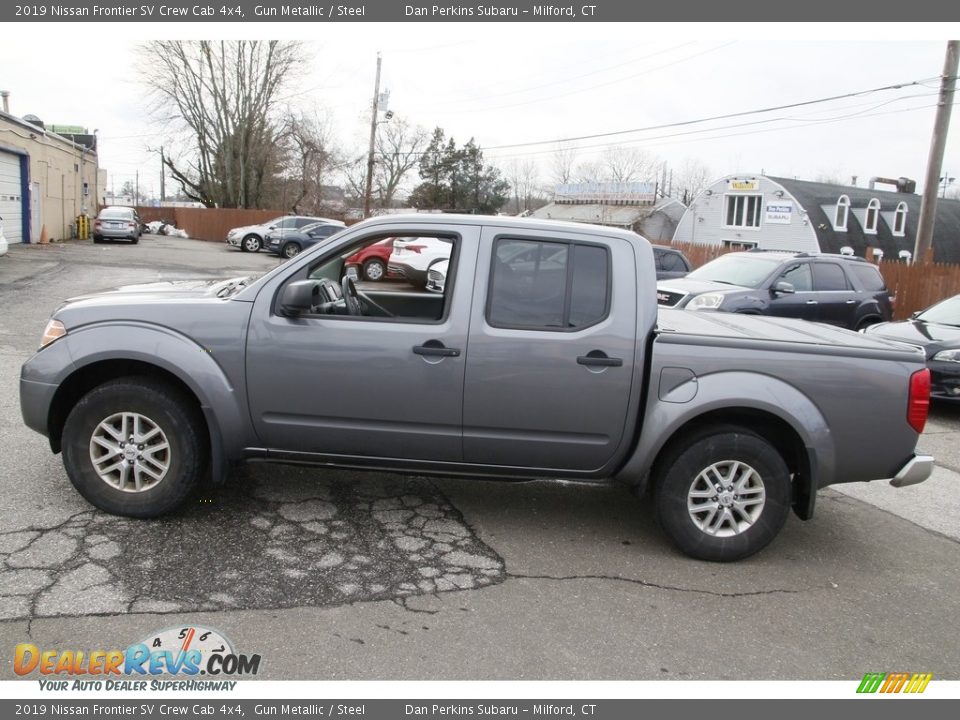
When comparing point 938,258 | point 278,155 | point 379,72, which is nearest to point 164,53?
point 278,155

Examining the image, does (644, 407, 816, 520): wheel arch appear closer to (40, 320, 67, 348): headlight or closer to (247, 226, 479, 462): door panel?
(247, 226, 479, 462): door panel

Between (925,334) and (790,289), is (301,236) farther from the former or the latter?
(925,334)

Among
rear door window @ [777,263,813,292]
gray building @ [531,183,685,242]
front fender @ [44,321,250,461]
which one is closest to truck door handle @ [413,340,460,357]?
front fender @ [44,321,250,461]

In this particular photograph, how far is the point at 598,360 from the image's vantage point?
4.19 m

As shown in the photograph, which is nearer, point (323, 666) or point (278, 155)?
point (323, 666)

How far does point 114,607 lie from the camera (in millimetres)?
3447

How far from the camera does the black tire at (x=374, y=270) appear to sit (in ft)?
19.4

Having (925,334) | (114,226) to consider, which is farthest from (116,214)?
(925,334)

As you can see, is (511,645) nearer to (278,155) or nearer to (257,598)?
(257,598)

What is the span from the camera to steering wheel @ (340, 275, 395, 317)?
4816mm

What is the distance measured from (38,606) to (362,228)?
249 cm

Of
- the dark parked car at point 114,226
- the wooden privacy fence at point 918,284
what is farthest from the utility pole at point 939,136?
the dark parked car at point 114,226

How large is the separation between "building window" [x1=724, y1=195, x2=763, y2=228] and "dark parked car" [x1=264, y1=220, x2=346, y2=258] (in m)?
24.3

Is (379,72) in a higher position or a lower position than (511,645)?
higher
